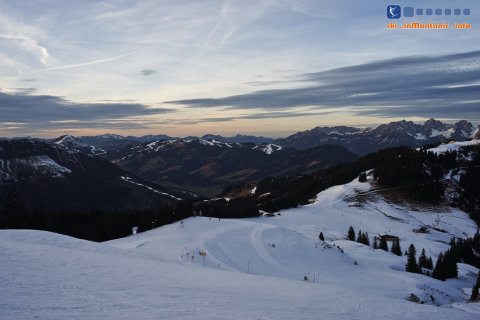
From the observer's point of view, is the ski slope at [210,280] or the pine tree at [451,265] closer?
the ski slope at [210,280]

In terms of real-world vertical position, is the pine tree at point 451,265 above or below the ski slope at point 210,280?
below

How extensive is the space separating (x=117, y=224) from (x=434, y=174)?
124m

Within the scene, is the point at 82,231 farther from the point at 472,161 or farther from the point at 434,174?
the point at 472,161

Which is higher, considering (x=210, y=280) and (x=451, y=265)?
(x=210, y=280)

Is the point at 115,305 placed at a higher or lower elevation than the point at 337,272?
higher

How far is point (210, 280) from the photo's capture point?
1961 centimetres

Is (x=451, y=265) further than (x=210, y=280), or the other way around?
(x=451, y=265)

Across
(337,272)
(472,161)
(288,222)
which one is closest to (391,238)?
(288,222)

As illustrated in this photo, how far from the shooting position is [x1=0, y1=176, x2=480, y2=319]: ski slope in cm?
1177

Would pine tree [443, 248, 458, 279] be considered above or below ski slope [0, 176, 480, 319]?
below

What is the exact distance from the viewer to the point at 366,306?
52.6 feet

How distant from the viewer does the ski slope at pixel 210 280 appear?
38.6 feet

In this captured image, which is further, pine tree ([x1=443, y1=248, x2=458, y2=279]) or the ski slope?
pine tree ([x1=443, y1=248, x2=458, y2=279])

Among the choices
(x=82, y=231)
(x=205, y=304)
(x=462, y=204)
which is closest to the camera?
(x=205, y=304)
